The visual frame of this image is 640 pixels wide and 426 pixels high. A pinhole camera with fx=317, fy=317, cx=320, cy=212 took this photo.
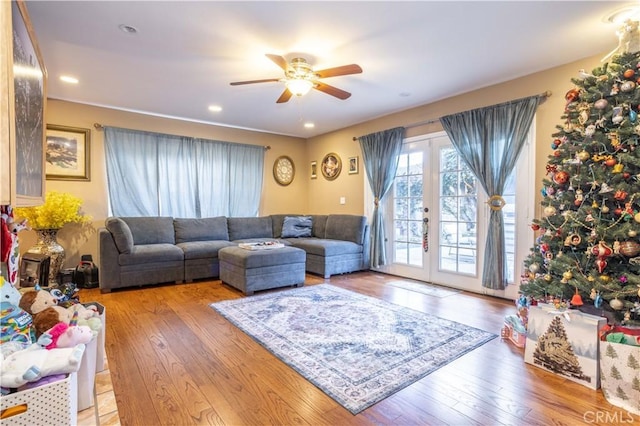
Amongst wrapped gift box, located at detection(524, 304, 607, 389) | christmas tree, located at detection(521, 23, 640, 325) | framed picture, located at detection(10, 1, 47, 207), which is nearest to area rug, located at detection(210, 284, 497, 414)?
wrapped gift box, located at detection(524, 304, 607, 389)

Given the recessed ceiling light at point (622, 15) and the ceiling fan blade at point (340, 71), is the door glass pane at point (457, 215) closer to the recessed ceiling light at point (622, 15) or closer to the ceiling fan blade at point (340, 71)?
the recessed ceiling light at point (622, 15)

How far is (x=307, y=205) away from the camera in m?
6.71

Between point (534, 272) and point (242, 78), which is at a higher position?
point (242, 78)

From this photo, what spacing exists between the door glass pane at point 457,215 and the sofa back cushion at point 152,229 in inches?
154

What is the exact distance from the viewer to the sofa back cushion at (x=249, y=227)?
5414 mm

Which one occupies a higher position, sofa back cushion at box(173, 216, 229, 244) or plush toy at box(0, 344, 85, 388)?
sofa back cushion at box(173, 216, 229, 244)

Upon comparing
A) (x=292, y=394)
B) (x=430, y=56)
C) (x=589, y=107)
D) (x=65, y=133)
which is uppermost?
(x=430, y=56)

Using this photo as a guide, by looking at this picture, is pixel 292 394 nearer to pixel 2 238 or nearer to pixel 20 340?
pixel 20 340

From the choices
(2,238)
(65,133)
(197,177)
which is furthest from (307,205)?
(2,238)

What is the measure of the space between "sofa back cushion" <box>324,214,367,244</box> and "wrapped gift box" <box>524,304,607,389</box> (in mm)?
3007

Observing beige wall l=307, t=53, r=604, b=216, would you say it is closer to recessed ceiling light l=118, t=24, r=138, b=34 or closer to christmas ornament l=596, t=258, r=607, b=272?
christmas ornament l=596, t=258, r=607, b=272

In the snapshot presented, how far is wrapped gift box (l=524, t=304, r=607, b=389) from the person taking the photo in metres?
1.90

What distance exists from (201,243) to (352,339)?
3032 mm

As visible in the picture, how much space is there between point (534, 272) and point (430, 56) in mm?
2081
